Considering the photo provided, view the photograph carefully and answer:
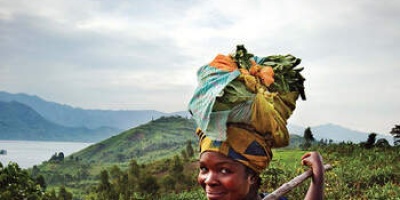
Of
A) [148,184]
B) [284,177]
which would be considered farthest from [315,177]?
[148,184]

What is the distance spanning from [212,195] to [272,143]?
34 centimetres

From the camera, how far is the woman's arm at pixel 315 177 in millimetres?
2383

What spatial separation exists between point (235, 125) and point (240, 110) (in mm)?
70

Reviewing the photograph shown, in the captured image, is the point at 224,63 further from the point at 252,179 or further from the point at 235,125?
the point at 252,179

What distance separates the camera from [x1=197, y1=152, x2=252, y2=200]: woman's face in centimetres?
200

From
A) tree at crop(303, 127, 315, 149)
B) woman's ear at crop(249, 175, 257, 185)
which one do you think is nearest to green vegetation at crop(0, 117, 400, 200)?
tree at crop(303, 127, 315, 149)

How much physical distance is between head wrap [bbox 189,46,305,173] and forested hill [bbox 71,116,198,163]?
117697mm

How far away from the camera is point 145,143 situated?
13938cm

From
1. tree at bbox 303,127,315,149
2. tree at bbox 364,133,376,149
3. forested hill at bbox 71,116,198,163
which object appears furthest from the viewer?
forested hill at bbox 71,116,198,163

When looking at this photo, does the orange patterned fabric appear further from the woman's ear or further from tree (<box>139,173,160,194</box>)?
tree (<box>139,173,160,194</box>)

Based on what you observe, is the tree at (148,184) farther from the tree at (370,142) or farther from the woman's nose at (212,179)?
the woman's nose at (212,179)

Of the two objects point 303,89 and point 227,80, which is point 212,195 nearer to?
point 227,80

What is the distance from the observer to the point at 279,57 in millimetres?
2320

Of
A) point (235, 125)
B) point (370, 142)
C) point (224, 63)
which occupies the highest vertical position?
point (370, 142)
